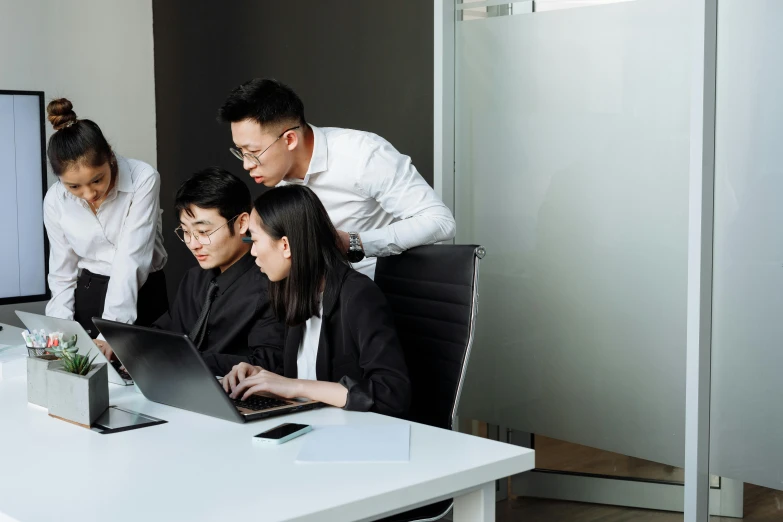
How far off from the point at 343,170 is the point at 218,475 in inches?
51.4

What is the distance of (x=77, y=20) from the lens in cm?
444

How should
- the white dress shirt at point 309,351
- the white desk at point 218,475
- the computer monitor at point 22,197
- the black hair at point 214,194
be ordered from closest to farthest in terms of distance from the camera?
the white desk at point 218,475 < the white dress shirt at point 309,351 < the black hair at point 214,194 < the computer monitor at point 22,197

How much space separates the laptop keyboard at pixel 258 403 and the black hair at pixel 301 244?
10.4 inches

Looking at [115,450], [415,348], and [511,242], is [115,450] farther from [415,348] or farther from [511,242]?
[511,242]

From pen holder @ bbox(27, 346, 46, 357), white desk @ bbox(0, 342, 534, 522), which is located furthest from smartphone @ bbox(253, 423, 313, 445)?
pen holder @ bbox(27, 346, 46, 357)

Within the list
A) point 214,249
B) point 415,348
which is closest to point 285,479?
point 415,348

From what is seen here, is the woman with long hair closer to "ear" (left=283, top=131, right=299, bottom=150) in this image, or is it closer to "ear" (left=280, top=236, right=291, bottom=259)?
"ear" (left=280, top=236, right=291, bottom=259)

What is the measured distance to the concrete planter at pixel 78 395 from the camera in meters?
1.89

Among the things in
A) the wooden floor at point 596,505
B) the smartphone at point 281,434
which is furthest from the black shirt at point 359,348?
the wooden floor at point 596,505

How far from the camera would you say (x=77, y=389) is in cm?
190

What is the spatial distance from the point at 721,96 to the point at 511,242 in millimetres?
881

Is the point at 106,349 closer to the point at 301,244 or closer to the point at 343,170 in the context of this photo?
the point at 301,244

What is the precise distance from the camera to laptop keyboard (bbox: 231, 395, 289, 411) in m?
1.97

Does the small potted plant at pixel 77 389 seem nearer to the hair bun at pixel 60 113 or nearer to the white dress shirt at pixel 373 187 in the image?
the white dress shirt at pixel 373 187
